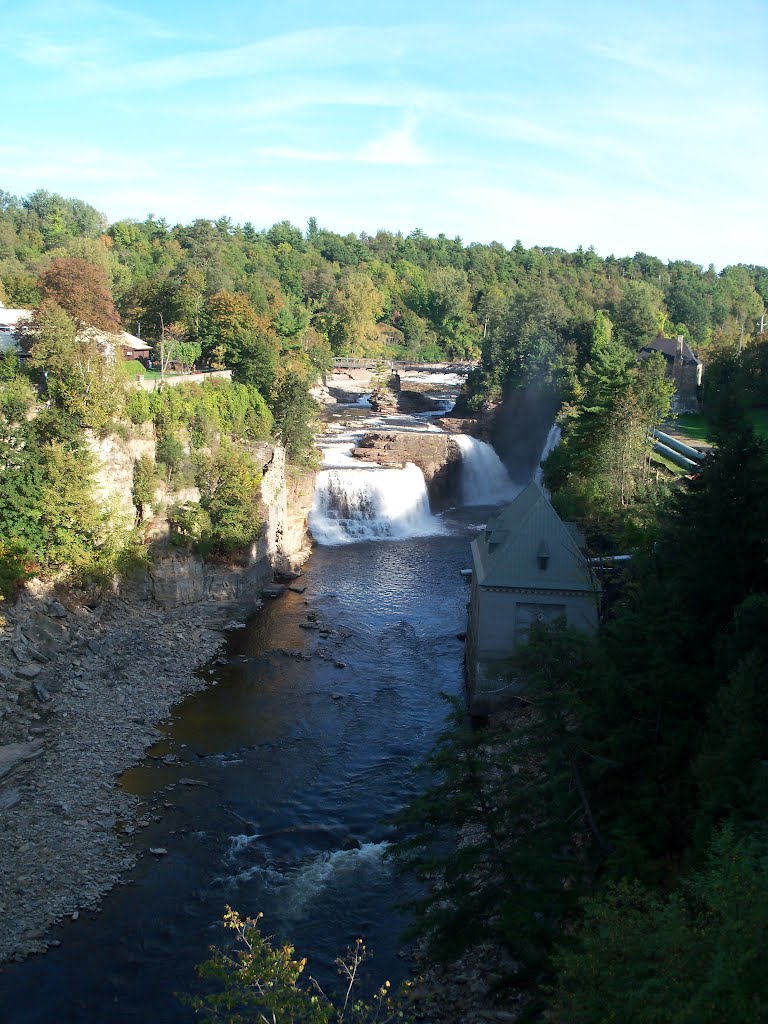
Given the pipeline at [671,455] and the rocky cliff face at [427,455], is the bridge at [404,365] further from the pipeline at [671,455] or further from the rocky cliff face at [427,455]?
the pipeline at [671,455]

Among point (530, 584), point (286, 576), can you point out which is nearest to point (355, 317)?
point (286, 576)

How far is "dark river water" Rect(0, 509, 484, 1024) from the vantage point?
1955 centimetres

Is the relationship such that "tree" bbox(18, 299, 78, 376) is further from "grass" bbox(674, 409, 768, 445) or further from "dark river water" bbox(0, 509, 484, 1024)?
"grass" bbox(674, 409, 768, 445)

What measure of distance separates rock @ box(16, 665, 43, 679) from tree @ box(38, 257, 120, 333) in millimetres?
19662

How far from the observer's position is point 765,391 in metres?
54.6

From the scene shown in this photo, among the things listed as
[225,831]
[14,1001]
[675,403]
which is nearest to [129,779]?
[225,831]

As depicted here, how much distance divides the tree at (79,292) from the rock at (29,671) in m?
19.7

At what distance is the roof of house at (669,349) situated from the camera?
69500 millimetres

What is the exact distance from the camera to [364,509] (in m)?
55.7

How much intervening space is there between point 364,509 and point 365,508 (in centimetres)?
11

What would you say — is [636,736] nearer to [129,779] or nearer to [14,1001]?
[14,1001]

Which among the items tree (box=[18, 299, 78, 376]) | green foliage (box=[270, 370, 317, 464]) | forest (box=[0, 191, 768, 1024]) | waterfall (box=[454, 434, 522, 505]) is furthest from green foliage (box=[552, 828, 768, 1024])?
waterfall (box=[454, 434, 522, 505])

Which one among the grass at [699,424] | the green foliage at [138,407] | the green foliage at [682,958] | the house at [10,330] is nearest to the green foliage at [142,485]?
the green foliage at [138,407]

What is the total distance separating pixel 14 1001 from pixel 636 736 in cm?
1505
